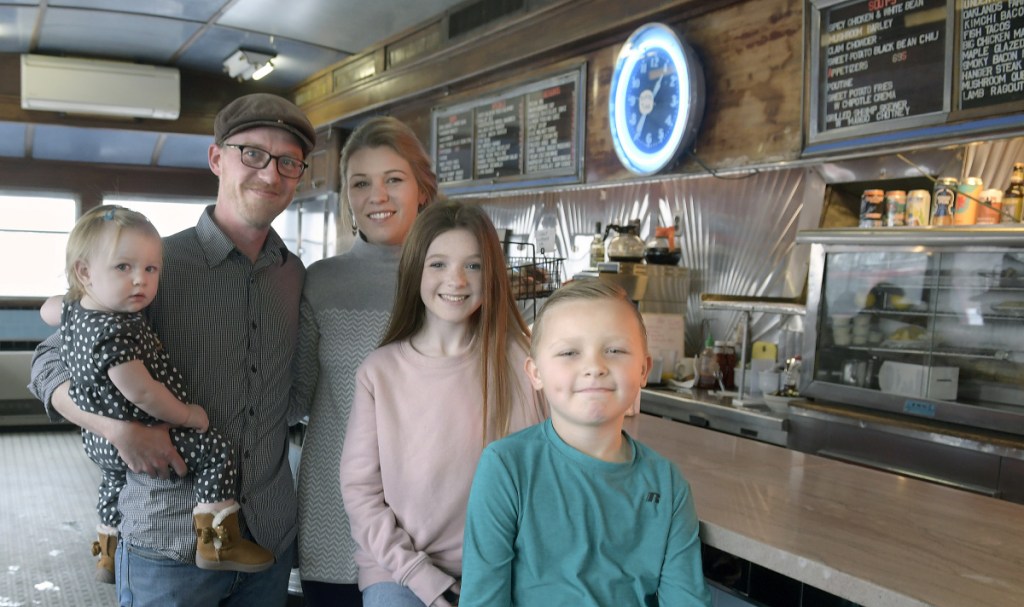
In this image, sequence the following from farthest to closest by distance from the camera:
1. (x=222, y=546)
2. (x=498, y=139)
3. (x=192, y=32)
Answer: (x=192, y=32), (x=498, y=139), (x=222, y=546)

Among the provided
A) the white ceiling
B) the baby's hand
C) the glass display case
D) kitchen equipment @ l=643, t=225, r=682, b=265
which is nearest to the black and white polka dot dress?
the baby's hand

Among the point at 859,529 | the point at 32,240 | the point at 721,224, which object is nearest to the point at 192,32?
the point at 32,240

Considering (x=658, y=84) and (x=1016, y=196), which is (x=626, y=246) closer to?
(x=658, y=84)

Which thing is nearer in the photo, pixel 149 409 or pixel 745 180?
pixel 149 409

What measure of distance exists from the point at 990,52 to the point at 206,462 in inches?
114

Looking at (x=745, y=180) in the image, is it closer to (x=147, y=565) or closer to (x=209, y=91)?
(x=147, y=565)

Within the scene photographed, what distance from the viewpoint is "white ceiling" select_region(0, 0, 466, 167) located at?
578cm

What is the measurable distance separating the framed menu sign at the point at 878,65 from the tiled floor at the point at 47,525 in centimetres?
390

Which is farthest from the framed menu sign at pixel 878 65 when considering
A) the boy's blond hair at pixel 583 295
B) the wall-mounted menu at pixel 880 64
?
the boy's blond hair at pixel 583 295

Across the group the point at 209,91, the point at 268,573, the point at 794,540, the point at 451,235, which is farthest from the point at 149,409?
the point at 209,91

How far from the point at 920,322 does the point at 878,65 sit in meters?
1.03

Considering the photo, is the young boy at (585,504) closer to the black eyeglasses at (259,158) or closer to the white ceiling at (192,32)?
the black eyeglasses at (259,158)

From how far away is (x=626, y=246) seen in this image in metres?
4.36

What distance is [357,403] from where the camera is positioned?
1.76 meters
